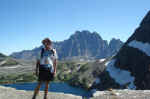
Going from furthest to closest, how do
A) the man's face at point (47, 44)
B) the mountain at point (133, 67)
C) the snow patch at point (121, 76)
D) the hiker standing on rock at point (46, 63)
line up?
the snow patch at point (121, 76) → the mountain at point (133, 67) → the man's face at point (47, 44) → the hiker standing on rock at point (46, 63)

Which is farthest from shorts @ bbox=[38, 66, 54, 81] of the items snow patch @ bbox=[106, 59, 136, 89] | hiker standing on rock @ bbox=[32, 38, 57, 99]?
snow patch @ bbox=[106, 59, 136, 89]

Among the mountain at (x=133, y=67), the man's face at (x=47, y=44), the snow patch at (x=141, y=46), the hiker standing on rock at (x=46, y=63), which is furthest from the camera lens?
the snow patch at (x=141, y=46)

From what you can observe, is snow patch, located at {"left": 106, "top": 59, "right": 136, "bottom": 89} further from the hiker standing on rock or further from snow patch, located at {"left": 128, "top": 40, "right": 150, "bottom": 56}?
the hiker standing on rock

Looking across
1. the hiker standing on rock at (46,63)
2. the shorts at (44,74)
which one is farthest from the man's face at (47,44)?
the shorts at (44,74)

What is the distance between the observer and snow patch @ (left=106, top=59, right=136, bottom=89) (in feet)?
362

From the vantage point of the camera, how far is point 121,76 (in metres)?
122

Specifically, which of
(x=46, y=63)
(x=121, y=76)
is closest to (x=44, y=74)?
(x=46, y=63)

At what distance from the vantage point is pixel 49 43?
9.81m

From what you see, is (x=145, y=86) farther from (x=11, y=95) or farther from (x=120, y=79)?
(x=11, y=95)

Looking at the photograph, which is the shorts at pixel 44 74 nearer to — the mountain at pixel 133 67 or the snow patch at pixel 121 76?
the mountain at pixel 133 67

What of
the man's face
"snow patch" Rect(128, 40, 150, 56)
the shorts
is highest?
"snow patch" Rect(128, 40, 150, 56)

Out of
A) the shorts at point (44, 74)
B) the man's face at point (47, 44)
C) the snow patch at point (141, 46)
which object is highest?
the snow patch at point (141, 46)

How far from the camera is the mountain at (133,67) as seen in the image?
10525 cm

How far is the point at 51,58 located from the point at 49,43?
2.78 ft
